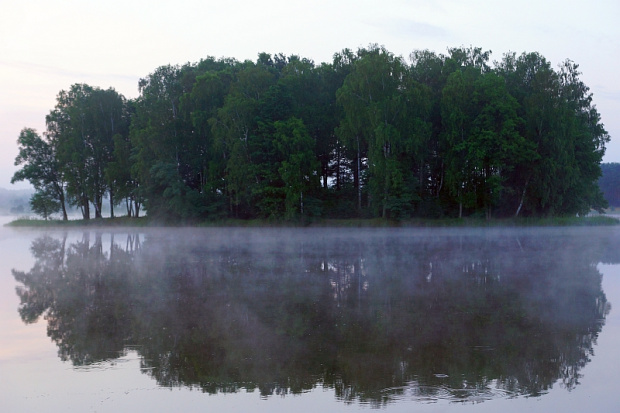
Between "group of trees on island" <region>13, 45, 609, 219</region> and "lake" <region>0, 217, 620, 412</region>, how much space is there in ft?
104

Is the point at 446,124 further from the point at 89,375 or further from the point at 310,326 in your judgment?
the point at 89,375

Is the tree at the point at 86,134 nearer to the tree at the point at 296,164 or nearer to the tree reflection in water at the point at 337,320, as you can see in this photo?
the tree at the point at 296,164

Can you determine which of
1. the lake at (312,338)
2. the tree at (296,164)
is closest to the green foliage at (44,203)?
the tree at (296,164)

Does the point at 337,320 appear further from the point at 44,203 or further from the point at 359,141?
the point at 44,203

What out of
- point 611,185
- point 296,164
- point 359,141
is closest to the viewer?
point 296,164

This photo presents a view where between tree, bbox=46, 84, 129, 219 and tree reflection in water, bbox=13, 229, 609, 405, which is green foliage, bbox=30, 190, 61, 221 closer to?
tree, bbox=46, 84, 129, 219

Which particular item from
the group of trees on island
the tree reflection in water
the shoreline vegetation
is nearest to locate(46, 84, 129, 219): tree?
the group of trees on island

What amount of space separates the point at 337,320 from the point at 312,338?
1.69 meters

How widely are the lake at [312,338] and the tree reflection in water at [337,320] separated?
0.15ft

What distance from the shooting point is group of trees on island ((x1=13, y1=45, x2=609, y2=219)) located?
53312 millimetres

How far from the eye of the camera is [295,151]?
180ft

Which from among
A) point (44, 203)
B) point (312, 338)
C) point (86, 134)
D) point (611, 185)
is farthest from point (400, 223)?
point (611, 185)

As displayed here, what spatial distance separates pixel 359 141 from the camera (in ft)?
191

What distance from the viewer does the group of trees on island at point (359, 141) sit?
53312 millimetres
